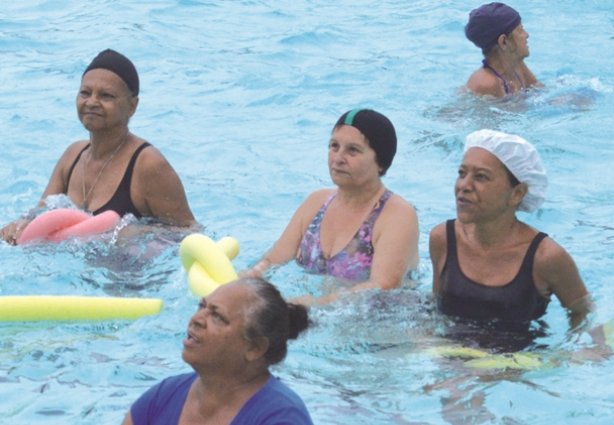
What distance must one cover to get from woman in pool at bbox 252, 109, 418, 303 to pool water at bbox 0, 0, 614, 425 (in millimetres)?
125

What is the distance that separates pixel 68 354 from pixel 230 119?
5.67m

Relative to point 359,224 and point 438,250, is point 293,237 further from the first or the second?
point 438,250

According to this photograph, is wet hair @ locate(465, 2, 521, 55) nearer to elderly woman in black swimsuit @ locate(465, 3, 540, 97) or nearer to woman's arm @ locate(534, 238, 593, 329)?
elderly woman in black swimsuit @ locate(465, 3, 540, 97)

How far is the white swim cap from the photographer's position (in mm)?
6254

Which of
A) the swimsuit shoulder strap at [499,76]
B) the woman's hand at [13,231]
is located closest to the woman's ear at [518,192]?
the woman's hand at [13,231]

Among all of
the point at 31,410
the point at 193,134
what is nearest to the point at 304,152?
the point at 193,134

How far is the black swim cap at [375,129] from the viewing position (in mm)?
6953

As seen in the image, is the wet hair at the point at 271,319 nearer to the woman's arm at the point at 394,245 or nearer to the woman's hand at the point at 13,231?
the woman's arm at the point at 394,245

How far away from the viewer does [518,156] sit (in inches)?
246

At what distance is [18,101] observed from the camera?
1271cm

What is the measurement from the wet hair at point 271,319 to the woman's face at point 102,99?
3.18 meters

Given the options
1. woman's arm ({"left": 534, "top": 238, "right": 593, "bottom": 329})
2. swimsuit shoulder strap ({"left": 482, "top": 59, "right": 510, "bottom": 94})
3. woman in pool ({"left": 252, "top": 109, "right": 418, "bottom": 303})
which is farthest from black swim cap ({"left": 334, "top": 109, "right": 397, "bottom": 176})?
swimsuit shoulder strap ({"left": 482, "top": 59, "right": 510, "bottom": 94})

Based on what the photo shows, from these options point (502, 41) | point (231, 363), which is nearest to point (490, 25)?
point (502, 41)

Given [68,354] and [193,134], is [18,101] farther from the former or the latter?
[68,354]
